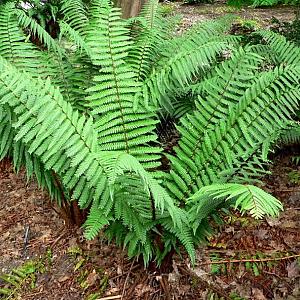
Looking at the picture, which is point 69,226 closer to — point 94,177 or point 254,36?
point 94,177

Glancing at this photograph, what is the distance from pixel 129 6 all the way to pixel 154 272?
1.94 meters

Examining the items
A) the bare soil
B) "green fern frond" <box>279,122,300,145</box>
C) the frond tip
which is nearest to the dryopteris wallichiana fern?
the frond tip

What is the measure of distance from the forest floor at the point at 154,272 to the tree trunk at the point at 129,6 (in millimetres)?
1497

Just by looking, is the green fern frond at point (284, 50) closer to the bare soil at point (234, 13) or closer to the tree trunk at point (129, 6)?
the tree trunk at point (129, 6)

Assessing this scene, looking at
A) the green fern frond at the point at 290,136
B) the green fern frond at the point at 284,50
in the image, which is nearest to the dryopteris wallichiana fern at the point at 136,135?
the green fern frond at the point at 290,136

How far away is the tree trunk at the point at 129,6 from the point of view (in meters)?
3.15

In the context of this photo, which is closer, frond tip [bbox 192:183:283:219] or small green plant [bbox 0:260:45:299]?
frond tip [bbox 192:183:283:219]

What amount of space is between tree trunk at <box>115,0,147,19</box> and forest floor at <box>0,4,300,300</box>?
4.91ft

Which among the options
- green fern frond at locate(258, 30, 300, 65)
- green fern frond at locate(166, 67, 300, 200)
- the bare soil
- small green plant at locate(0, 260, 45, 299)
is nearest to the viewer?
green fern frond at locate(166, 67, 300, 200)

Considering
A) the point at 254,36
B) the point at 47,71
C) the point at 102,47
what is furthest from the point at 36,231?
the point at 254,36

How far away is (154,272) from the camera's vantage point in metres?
2.34

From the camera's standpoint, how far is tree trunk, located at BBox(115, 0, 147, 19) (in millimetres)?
3154

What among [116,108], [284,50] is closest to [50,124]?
[116,108]

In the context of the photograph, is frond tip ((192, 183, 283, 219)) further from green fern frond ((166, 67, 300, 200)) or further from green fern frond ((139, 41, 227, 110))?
green fern frond ((139, 41, 227, 110))
